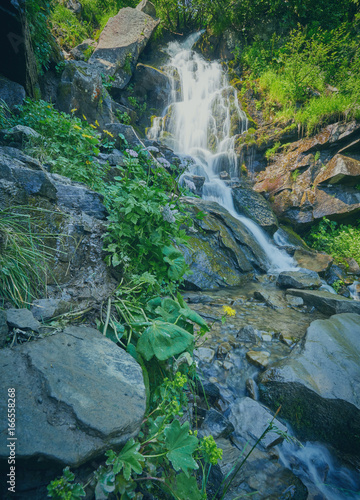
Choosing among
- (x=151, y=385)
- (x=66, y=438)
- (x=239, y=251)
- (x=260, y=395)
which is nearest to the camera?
(x=66, y=438)

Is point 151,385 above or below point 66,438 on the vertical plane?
below

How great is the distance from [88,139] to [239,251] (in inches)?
172

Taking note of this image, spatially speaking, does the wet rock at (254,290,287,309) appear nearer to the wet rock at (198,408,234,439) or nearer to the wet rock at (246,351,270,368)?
the wet rock at (246,351,270,368)

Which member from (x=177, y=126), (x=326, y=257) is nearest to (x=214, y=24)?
(x=177, y=126)

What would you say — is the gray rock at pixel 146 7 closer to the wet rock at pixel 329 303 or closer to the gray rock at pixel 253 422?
the wet rock at pixel 329 303

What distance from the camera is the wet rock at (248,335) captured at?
9.60 ft

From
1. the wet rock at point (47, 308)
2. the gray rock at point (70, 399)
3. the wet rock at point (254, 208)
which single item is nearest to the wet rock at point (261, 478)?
the gray rock at point (70, 399)

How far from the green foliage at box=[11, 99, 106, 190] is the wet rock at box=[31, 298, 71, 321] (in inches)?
75.2

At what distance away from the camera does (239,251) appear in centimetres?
592

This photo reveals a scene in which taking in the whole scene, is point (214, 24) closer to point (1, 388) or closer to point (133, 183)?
point (133, 183)

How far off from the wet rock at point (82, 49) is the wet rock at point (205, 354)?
36.8 feet

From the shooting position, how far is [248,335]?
2.97m

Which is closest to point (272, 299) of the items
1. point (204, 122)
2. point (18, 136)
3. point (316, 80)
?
point (18, 136)

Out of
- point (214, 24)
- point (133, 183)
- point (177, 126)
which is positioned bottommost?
point (133, 183)
